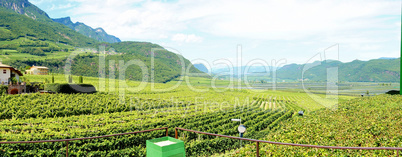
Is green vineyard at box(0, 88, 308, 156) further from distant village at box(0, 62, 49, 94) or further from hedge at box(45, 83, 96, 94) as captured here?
distant village at box(0, 62, 49, 94)

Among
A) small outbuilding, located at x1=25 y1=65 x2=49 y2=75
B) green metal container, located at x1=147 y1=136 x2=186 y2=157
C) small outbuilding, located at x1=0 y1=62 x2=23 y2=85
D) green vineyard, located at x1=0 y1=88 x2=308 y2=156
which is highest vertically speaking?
small outbuilding, located at x1=25 y1=65 x2=49 y2=75

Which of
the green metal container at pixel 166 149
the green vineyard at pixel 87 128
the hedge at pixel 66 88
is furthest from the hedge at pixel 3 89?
the green metal container at pixel 166 149

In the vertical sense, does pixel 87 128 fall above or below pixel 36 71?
below

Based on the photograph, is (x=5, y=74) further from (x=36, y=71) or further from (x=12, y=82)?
(x=36, y=71)

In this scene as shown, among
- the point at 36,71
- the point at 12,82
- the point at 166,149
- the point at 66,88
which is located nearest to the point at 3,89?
the point at 12,82

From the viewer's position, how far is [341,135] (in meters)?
8.58

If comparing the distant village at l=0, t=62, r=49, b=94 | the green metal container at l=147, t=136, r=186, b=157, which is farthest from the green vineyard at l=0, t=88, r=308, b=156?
Answer: the green metal container at l=147, t=136, r=186, b=157

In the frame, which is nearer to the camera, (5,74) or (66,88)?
(66,88)

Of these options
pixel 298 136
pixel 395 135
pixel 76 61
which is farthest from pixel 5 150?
pixel 76 61

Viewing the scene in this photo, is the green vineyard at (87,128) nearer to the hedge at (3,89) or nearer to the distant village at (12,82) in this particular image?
the hedge at (3,89)

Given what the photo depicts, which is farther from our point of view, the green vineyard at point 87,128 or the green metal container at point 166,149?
the green vineyard at point 87,128

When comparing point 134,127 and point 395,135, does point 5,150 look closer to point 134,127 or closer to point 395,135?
point 134,127

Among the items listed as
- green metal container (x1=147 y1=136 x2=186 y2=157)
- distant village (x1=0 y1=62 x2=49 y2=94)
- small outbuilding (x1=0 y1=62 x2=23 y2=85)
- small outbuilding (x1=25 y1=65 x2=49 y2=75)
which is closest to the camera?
green metal container (x1=147 y1=136 x2=186 y2=157)

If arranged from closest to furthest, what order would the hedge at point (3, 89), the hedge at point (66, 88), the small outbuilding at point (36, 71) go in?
1. the hedge at point (3, 89)
2. the hedge at point (66, 88)
3. the small outbuilding at point (36, 71)
